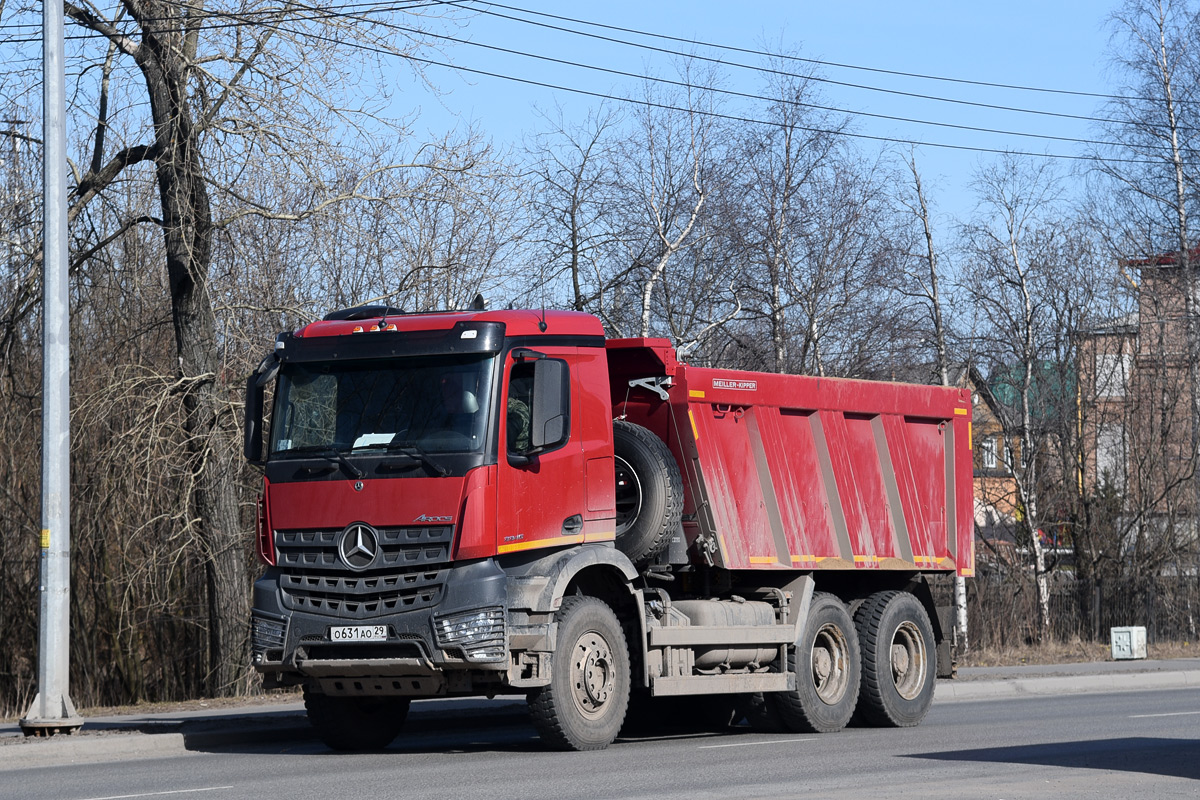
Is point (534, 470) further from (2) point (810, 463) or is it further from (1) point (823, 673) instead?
(1) point (823, 673)

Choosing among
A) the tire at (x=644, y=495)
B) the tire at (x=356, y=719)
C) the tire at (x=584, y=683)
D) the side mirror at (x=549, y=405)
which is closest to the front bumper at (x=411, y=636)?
the tire at (x=584, y=683)

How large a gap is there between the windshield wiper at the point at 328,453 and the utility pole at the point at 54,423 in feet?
9.56

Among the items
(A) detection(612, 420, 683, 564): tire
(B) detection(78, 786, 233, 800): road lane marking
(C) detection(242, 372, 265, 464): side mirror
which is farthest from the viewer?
(A) detection(612, 420, 683, 564): tire

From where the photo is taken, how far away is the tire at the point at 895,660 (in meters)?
14.2

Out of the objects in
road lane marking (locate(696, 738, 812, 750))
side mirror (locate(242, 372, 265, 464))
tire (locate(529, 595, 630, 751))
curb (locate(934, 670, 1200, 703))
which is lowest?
curb (locate(934, 670, 1200, 703))

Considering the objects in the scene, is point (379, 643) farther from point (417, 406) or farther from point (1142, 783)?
point (1142, 783)

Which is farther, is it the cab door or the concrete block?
the concrete block

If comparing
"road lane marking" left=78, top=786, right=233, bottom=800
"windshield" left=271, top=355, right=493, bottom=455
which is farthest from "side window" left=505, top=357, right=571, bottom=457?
"road lane marking" left=78, top=786, right=233, bottom=800

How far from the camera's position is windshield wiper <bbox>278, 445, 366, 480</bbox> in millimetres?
10875

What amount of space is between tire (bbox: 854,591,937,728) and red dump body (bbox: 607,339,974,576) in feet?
1.42

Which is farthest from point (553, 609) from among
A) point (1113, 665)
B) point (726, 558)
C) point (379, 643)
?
point (1113, 665)

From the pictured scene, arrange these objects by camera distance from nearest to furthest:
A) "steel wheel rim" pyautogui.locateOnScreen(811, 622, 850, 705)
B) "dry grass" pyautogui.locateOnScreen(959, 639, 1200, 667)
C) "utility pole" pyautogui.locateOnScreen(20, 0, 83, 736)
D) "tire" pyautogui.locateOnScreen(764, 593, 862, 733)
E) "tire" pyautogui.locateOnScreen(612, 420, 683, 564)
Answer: "tire" pyautogui.locateOnScreen(612, 420, 683, 564), "utility pole" pyautogui.locateOnScreen(20, 0, 83, 736), "tire" pyautogui.locateOnScreen(764, 593, 862, 733), "steel wheel rim" pyautogui.locateOnScreen(811, 622, 850, 705), "dry grass" pyautogui.locateOnScreen(959, 639, 1200, 667)

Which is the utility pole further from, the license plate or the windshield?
the license plate

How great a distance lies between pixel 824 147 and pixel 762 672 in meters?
17.7
